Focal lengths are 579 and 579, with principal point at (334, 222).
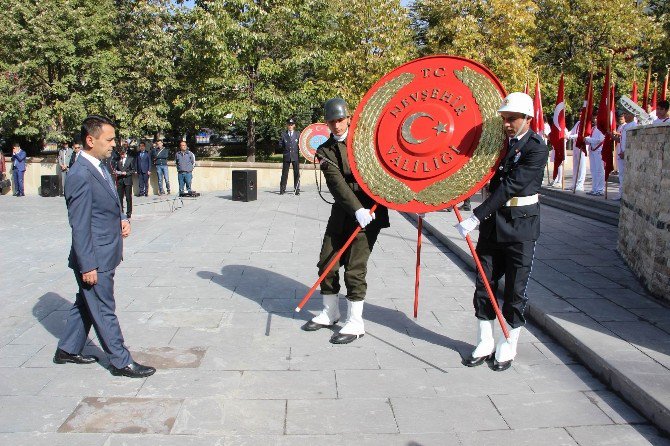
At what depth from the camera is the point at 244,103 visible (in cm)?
2078

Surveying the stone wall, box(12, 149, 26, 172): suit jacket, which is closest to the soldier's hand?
the stone wall

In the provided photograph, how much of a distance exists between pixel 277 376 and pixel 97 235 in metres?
1.66

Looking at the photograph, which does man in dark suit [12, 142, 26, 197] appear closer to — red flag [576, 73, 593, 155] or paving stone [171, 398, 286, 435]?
red flag [576, 73, 593, 155]

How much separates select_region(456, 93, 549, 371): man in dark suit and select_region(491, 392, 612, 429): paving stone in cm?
52

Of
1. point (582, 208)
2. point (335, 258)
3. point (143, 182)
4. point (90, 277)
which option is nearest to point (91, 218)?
point (90, 277)

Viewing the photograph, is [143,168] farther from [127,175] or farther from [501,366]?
[501,366]

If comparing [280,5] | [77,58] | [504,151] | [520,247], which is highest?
[280,5]

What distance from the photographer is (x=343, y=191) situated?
4836 mm

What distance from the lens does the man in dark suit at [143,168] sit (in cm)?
1859

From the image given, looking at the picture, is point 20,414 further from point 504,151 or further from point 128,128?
point 128,128

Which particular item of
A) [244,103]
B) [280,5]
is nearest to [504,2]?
[280,5]

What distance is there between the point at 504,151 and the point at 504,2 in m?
22.9

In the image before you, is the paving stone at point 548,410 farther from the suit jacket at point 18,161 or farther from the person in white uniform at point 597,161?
the suit jacket at point 18,161

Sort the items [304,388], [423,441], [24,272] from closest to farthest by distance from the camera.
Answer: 1. [423,441]
2. [304,388]
3. [24,272]
